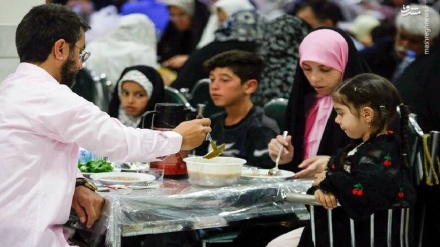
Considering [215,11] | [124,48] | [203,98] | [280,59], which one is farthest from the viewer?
[215,11]

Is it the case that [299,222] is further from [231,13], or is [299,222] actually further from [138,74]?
[231,13]

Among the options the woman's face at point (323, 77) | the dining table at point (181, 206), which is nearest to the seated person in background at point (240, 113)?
the woman's face at point (323, 77)

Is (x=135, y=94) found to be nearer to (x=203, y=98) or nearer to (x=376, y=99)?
(x=203, y=98)

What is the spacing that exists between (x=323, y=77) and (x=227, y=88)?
77cm

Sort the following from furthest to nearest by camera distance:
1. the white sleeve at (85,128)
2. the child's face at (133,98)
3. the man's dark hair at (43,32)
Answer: the child's face at (133,98) < the man's dark hair at (43,32) < the white sleeve at (85,128)

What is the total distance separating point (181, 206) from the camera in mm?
2551

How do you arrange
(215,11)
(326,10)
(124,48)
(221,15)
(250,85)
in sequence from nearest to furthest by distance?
(250,85), (326,10), (124,48), (221,15), (215,11)

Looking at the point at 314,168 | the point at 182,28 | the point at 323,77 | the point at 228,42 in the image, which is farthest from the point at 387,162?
the point at 182,28

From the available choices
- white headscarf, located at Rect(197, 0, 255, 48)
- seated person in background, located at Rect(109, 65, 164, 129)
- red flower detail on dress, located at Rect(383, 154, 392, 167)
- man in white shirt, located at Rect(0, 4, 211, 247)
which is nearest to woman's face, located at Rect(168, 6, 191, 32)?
white headscarf, located at Rect(197, 0, 255, 48)

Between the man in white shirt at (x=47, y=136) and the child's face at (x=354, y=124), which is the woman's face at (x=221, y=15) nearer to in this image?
the child's face at (x=354, y=124)

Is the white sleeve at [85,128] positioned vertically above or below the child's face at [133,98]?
above

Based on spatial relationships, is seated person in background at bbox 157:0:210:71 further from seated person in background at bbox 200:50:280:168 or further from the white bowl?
the white bowl

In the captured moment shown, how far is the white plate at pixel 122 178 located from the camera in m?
2.69

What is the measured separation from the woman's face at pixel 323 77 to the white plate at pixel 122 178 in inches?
37.8
